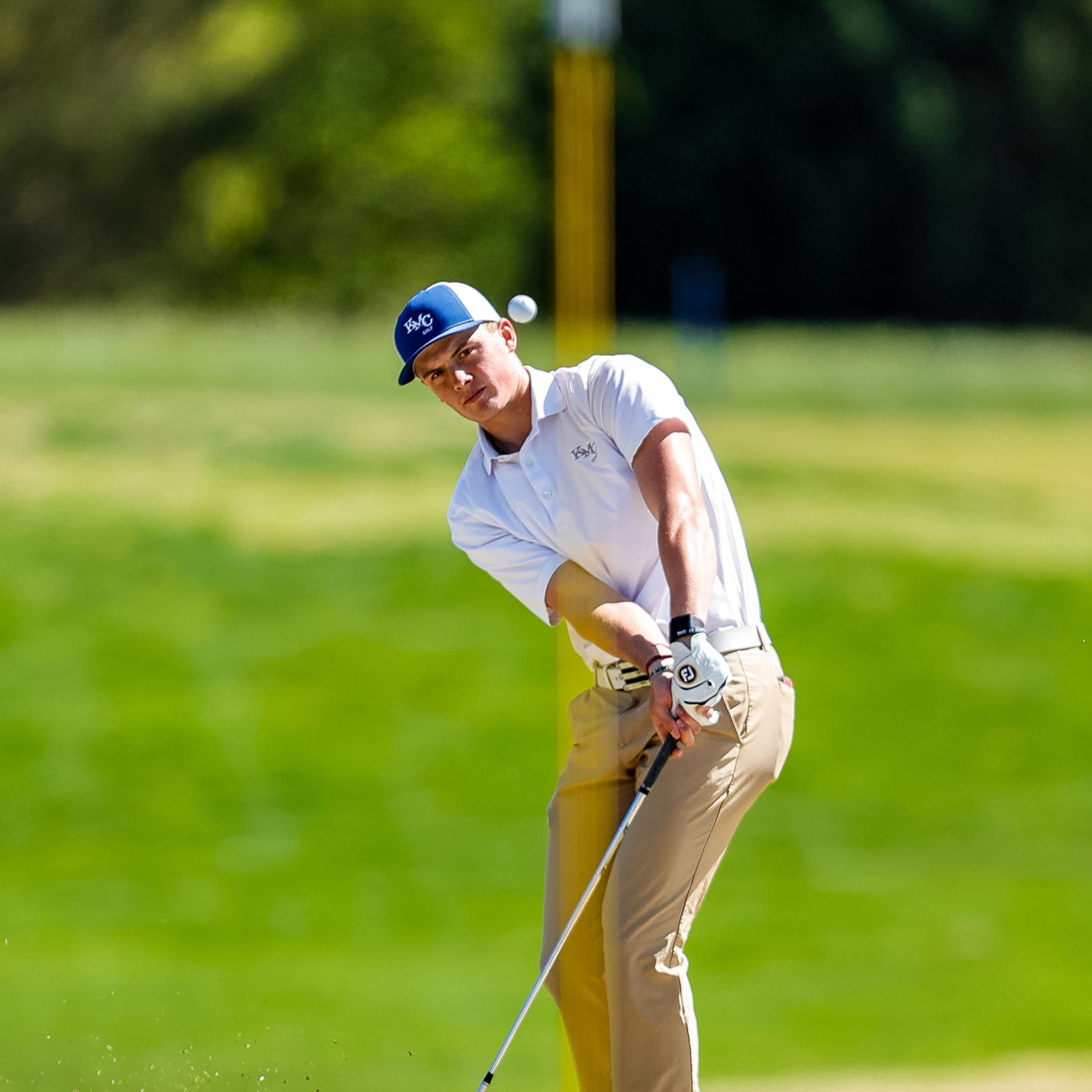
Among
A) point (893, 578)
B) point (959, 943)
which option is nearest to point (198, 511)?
point (893, 578)

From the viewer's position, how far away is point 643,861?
364cm

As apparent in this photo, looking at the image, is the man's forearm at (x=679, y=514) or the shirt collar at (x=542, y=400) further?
the shirt collar at (x=542, y=400)

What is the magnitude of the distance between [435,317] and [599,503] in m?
0.49

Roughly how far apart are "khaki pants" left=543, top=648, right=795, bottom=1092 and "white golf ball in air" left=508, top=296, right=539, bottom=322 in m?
0.78

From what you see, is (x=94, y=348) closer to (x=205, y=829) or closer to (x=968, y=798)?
(x=205, y=829)

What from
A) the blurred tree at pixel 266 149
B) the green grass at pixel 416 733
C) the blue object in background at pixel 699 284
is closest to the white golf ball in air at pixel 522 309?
the green grass at pixel 416 733

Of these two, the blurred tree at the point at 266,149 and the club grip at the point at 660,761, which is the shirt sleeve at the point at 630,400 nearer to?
the club grip at the point at 660,761

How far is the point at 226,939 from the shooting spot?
10.2 metres

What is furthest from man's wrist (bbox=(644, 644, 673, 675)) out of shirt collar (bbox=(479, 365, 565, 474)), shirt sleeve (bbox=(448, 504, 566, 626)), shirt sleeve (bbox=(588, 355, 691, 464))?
shirt collar (bbox=(479, 365, 565, 474))

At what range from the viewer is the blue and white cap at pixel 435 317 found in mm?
3688

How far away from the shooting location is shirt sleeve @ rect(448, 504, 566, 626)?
3.78m

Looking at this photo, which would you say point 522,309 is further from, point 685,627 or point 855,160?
point 855,160

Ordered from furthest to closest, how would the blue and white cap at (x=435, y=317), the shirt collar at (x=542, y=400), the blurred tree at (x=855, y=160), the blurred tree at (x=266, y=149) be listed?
the blurred tree at (x=855, y=160) < the blurred tree at (x=266, y=149) < the shirt collar at (x=542, y=400) < the blue and white cap at (x=435, y=317)

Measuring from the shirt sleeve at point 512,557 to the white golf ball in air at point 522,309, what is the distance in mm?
418
